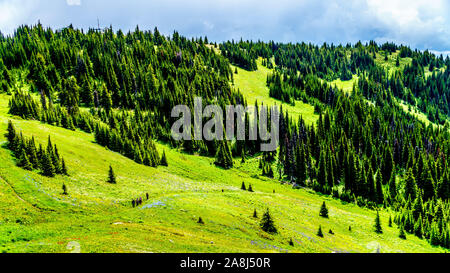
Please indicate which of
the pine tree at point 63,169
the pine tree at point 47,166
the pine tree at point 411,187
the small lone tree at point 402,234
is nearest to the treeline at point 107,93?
the pine tree at point 63,169

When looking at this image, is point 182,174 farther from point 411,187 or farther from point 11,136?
point 411,187

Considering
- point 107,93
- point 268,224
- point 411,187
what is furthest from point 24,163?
point 411,187

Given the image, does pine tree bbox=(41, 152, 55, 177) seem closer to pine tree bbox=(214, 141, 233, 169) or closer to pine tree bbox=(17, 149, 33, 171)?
pine tree bbox=(17, 149, 33, 171)

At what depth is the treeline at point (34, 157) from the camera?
60406mm

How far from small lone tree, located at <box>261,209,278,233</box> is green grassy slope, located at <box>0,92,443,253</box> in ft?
4.02

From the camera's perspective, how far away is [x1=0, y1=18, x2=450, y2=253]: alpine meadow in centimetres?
4306

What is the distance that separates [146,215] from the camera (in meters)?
48.2

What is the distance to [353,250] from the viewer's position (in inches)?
2016

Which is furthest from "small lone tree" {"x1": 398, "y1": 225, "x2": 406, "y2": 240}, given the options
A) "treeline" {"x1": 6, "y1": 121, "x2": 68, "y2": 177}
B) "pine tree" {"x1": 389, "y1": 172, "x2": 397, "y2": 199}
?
"treeline" {"x1": 6, "y1": 121, "x2": 68, "y2": 177}

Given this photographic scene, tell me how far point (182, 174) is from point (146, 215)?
163 feet

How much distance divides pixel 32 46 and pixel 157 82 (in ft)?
291

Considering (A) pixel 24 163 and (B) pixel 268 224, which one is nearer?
(B) pixel 268 224

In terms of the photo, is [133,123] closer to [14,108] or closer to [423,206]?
[14,108]

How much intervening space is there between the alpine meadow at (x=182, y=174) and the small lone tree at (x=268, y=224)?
0.19 meters
